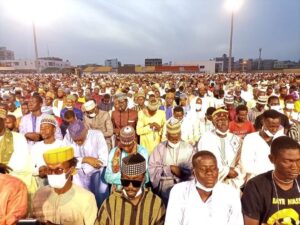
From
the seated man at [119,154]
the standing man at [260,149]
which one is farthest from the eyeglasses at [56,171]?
the standing man at [260,149]

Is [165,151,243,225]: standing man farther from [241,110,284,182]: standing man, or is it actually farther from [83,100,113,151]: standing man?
[83,100,113,151]: standing man

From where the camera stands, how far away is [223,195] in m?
2.80

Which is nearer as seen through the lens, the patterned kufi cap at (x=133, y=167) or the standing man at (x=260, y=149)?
the patterned kufi cap at (x=133, y=167)

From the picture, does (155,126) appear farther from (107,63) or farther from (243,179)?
(107,63)

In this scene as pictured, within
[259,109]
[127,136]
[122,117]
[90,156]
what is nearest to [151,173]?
[127,136]

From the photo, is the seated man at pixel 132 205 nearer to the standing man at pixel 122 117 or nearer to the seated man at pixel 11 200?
the seated man at pixel 11 200

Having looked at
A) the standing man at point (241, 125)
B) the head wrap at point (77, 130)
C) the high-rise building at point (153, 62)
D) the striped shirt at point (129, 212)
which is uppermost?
the high-rise building at point (153, 62)

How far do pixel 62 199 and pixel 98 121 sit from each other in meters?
3.53

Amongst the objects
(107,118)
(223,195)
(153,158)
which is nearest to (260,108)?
(107,118)

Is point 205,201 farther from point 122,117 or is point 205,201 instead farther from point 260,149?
point 122,117

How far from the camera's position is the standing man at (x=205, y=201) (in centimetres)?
275

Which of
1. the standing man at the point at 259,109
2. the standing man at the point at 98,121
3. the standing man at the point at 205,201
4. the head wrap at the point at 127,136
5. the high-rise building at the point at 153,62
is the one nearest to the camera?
the standing man at the point at 205,201

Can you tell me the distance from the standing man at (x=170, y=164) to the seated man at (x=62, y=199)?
1.30m

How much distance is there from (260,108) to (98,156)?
15.9 ft
